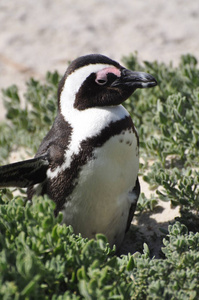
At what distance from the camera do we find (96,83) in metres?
2.80

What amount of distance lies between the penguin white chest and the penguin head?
0.71 ft

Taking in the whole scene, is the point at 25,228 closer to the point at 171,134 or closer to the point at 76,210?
the point at 76,210

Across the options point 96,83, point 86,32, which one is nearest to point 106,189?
point 96,83

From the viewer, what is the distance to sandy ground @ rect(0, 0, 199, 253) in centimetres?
590

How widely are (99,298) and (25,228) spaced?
0.49 metres

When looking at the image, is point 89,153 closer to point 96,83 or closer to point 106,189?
point 106,189

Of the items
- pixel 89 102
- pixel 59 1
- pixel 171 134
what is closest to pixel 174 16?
pixel 59 1

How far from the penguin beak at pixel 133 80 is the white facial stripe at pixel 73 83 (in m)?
0.09

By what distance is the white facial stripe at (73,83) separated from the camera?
2.78 metres

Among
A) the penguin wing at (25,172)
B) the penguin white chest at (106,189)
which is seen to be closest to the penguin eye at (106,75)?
the penguin white chest at (106,189)

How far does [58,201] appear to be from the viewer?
2.80m

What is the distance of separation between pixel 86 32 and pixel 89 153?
149 inches

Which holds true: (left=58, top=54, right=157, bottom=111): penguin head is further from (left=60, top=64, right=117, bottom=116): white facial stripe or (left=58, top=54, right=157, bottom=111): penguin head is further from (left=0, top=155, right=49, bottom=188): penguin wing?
(left=0, top=155, right=49, bottom=188): penguin wing

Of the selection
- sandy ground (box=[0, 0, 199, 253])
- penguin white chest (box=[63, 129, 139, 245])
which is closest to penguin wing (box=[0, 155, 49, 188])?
penguin white chest (box=[63, 129, 139, 245])
